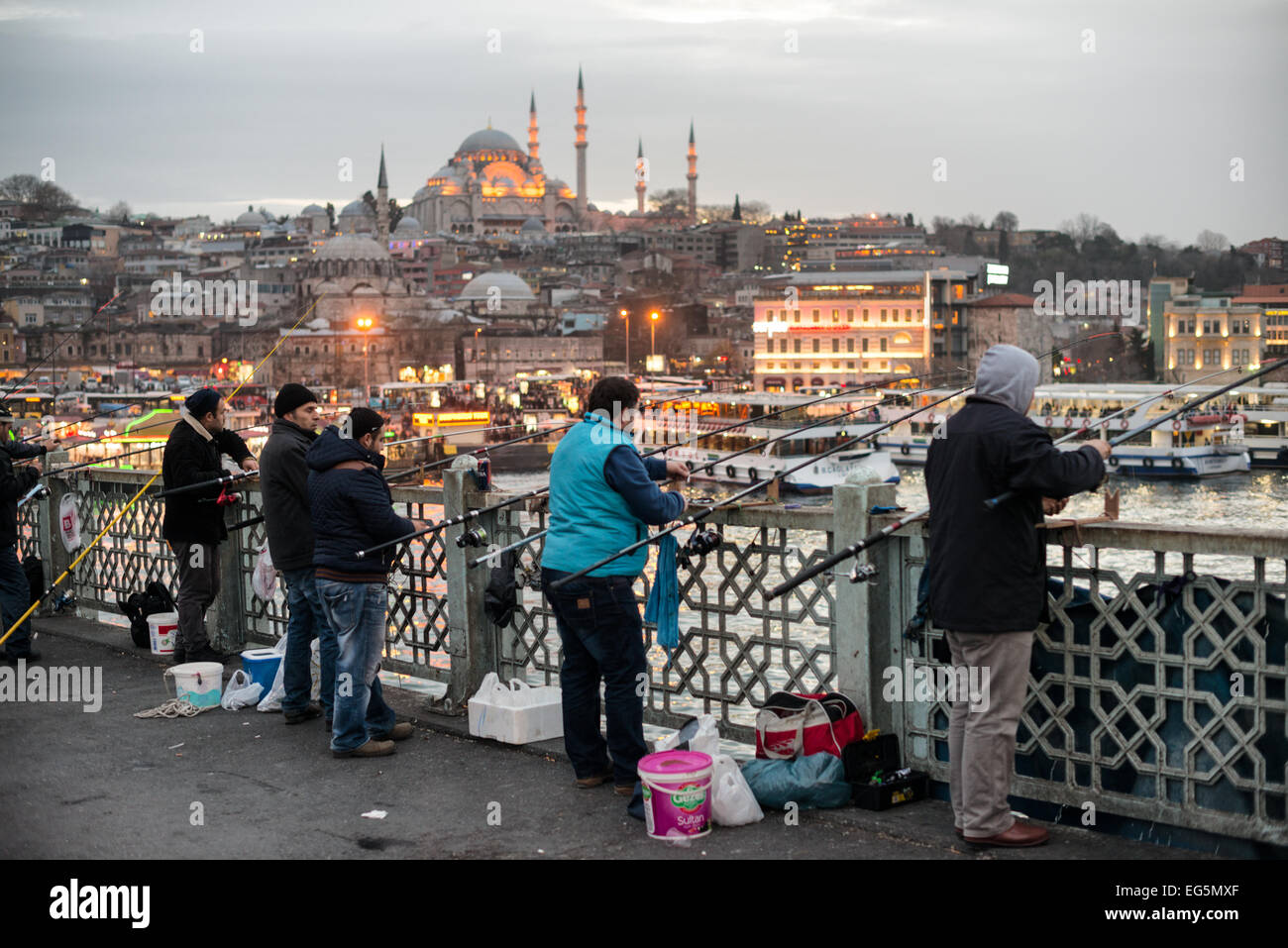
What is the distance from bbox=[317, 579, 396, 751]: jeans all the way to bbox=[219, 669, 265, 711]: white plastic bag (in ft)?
2.97

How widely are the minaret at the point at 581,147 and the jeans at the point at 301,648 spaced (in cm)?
16195

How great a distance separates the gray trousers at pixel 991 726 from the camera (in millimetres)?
3566

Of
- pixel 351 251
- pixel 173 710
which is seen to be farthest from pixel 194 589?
pixel 351 251

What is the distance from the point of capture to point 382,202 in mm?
157375

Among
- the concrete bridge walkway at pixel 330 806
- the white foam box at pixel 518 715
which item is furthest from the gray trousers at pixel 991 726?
the white foam box at pixel 518 715

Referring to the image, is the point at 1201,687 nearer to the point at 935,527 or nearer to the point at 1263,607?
the point at 1263,607

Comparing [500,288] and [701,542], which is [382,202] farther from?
[701,542]

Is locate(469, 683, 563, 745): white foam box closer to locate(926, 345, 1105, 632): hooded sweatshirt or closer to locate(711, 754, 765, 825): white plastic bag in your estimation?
locate(711, 754, 765, 825): white plastic bag

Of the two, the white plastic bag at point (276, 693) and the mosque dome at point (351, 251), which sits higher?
the mosque dome at point (351, 251)

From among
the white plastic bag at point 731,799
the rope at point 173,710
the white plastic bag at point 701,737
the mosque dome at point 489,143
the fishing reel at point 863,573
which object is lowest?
the rope at point 173,710

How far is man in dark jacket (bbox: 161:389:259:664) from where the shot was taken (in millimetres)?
6312

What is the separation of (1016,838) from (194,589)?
4.06 metres

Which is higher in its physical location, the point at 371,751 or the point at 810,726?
the point at 810,726

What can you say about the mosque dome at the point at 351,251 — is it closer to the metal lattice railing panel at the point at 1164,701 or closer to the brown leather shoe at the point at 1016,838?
the metal lattice railing panel at the point at 1164,701
